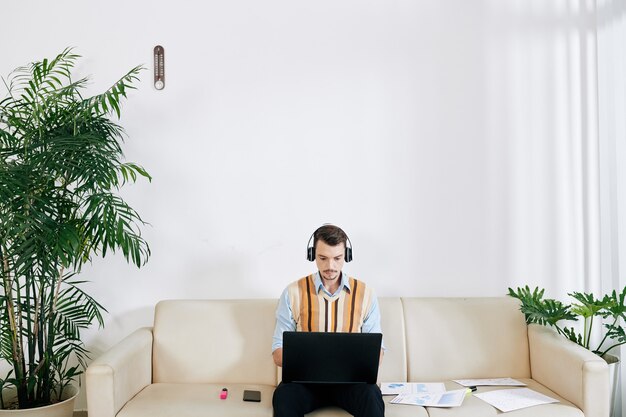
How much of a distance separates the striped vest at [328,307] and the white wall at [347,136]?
1.72 feet

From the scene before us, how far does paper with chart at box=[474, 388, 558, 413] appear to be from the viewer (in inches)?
105

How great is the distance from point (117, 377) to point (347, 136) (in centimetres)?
177

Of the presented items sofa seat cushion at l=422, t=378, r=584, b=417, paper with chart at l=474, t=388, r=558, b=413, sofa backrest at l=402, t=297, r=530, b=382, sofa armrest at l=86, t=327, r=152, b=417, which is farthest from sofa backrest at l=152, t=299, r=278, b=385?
paper with chart at l=474, t=388, r=558, b=413

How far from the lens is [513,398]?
276 cm

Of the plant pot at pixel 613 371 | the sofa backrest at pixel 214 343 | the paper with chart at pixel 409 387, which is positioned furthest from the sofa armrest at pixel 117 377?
the plant pot at pixel 613 371

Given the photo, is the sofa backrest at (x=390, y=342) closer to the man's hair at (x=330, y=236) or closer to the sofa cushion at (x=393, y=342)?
the sofa cushion at (x=393, y=342)

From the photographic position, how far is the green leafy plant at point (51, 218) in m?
2.83

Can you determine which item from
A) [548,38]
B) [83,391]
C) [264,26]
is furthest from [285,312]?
[548,38]

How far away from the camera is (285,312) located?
2.96 metres

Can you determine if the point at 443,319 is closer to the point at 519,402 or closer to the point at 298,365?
the point at 519,402

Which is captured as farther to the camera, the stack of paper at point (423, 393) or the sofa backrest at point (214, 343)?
the sofa backrest at point (214, 343)

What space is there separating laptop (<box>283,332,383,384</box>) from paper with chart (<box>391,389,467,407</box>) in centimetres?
27

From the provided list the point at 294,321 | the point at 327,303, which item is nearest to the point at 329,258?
the point at 327,303

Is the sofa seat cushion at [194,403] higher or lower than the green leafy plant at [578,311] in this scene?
lower
